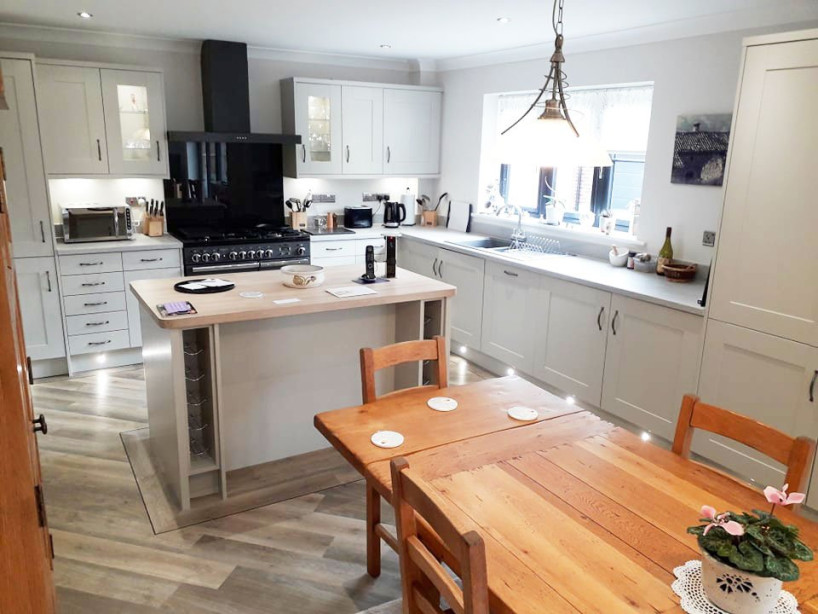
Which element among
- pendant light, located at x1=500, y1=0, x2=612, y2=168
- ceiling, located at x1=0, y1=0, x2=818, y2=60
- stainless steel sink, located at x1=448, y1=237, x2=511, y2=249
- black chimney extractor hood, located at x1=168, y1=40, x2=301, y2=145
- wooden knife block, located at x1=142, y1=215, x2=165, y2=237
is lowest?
stainless steel sink, located at x1=448, y1=237, x2=511, y2=249

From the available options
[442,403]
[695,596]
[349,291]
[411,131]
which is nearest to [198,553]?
[442,403]

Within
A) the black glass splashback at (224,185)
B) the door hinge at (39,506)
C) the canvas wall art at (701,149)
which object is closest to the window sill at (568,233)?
the canvas wall art at (701,149)

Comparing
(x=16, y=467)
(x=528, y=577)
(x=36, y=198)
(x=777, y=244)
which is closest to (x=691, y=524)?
(x=528, y=577)

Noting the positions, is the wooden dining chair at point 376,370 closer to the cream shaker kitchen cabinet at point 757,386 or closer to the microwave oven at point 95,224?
the cream shaker kitchen cabinet at point 757,386

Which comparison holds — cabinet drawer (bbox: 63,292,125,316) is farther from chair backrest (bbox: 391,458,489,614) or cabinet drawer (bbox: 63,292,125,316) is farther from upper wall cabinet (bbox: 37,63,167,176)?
chair backrest (bbox: 391,458,489,614)

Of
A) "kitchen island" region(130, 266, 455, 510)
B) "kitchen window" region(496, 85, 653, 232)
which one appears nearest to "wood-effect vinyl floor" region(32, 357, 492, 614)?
"kitchen island" region(130, 266, 455, 510)

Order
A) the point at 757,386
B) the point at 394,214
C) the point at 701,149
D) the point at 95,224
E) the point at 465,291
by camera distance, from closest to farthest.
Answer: the point at 757,386 → the point at 701,149 → the point at 95,224 → the point at 465,291 → the point at 394,214

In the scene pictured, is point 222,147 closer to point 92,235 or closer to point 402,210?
point 92,235

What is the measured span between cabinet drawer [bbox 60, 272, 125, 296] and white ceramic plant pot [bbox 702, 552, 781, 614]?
4.31 m

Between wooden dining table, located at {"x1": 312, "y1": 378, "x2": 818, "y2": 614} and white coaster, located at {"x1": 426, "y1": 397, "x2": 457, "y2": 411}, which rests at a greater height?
white coaster, located at {"x1": 426, "y1": 397, "x2": 457, "y2": 411}

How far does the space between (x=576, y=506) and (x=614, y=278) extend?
2.41 metres

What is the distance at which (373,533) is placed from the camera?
7.92 feet

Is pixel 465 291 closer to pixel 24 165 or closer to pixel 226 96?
pixel 226 96

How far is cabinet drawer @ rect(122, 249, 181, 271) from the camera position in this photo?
4.52m
